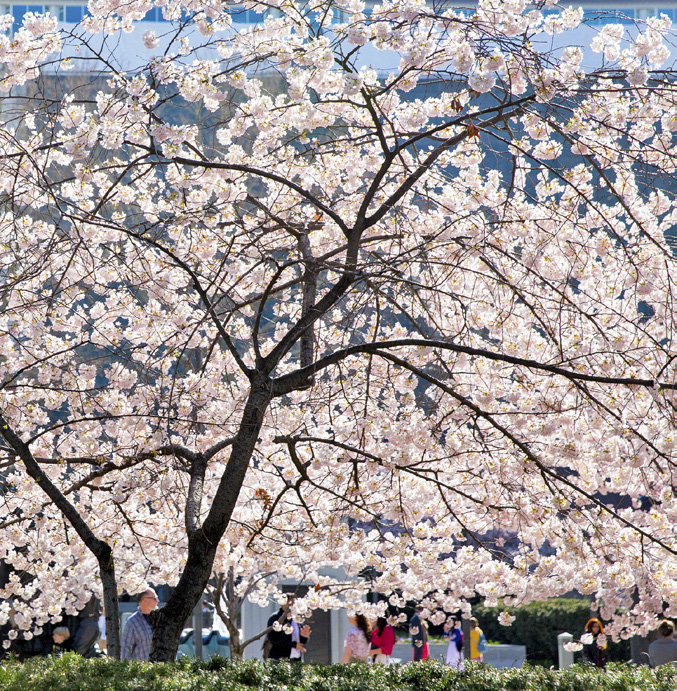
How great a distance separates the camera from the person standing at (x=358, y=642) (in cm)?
812

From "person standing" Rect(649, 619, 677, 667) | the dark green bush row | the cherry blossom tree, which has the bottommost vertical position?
"person standing" Rect(649, 619, 677, 667)

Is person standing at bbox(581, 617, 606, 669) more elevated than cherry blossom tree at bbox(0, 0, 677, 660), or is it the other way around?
cherry blossom tree at bbox(0, 0, 677, 660)

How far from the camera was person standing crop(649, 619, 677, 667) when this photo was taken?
754 centimetres

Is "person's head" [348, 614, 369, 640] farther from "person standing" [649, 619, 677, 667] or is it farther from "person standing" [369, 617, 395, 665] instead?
"person standing" [649, 619, 677, 667]

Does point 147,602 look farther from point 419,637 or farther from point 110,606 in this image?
point 419,637

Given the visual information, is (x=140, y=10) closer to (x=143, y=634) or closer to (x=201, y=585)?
(x=201, y=585)

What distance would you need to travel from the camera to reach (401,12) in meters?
4.22

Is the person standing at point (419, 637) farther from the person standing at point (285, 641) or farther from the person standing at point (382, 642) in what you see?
the person standing at point (285, 641)

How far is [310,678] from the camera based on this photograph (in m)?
4.13

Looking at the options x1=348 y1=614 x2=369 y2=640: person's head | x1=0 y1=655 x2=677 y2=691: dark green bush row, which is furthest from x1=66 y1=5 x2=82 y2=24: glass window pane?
x1=0 y1=655 x2=677 y2=691: dark green bush row

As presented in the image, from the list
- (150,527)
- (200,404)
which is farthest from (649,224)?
(150,527)

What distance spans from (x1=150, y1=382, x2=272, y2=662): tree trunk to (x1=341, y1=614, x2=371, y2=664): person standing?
3544mm

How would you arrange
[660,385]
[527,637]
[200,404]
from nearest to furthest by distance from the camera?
[660,385]
[200,404]
[527,637]

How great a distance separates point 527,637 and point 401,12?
1386 cm
